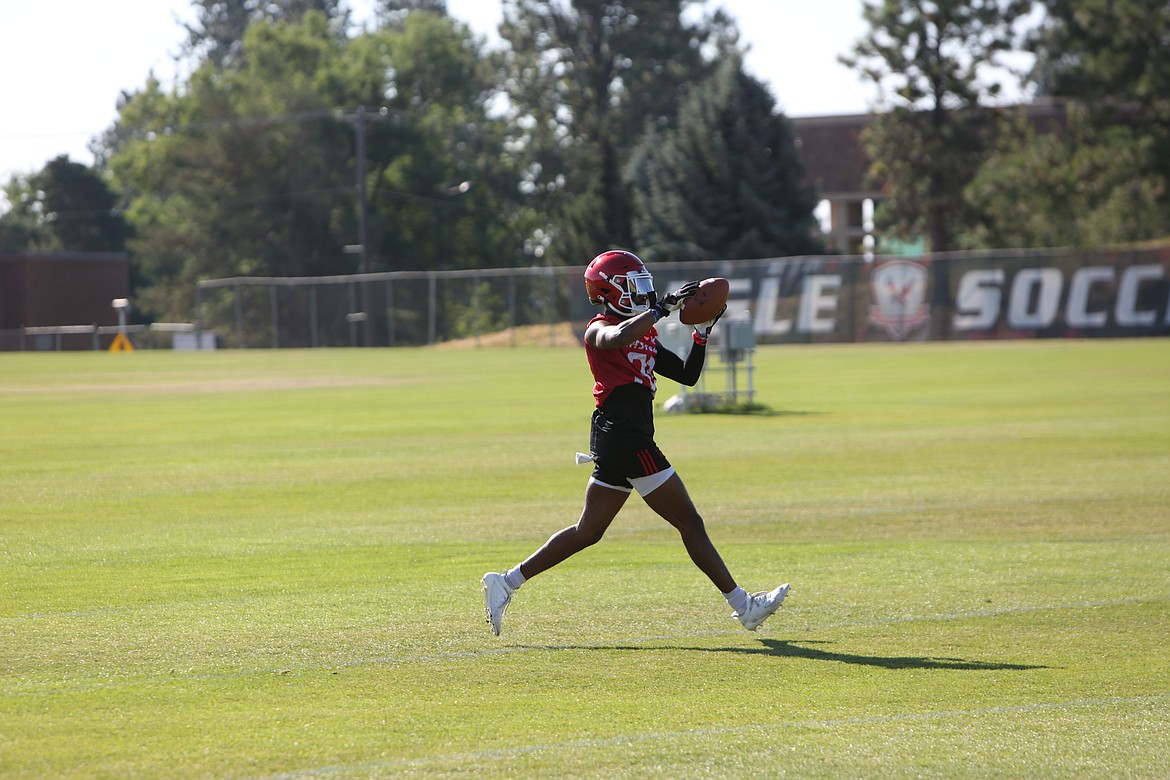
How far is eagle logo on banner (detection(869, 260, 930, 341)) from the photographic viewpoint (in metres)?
51.5

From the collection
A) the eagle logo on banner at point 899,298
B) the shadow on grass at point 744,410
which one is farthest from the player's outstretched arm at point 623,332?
the eagle logo on banner at point 899,298

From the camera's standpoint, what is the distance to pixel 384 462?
58.2 feet

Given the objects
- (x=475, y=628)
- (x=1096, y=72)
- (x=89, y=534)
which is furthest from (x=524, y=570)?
(x=1096, y=72)

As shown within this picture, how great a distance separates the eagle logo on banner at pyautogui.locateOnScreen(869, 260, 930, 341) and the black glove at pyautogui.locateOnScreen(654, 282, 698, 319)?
44.7m

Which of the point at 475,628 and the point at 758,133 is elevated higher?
the point at 758,133

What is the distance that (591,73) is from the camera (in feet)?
309

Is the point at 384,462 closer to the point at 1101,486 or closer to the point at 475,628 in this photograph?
the point at 1101,486

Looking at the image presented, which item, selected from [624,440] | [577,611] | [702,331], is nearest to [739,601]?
[624,440]

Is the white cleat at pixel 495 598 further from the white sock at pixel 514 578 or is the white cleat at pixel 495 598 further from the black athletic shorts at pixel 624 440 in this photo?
the black athletic shorts at pixel 624 440

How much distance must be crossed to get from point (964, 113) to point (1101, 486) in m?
61.7

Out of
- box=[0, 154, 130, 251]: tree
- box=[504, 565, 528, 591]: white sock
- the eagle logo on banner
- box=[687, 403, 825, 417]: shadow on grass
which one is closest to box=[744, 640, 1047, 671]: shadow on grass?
box=[504, 565, 528, 591]: white sock

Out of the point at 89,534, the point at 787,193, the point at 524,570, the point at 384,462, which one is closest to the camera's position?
the point at 524,570

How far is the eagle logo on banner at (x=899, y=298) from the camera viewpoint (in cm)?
5147

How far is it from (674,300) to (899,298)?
1774 inches
